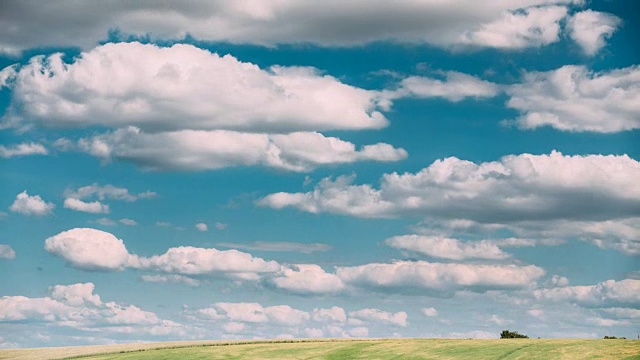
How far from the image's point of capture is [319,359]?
111 metres

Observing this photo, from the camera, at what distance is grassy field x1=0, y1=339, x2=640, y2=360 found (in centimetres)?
9550

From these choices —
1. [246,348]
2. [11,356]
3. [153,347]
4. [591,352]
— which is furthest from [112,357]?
[591,352]

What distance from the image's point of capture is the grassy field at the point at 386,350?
95.5m

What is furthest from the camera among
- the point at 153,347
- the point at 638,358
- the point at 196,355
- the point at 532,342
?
the point at 153,347

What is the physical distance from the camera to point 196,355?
12462 centimetres

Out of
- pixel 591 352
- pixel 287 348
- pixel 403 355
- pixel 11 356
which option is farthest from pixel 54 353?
pixel 591 352

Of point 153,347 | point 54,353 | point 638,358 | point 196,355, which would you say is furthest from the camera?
point 54,353

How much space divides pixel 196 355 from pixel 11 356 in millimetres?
56987

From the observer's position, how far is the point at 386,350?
113562 millimetres

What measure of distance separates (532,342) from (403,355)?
58.5 ft

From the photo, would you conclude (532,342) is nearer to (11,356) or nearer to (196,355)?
(196,355)

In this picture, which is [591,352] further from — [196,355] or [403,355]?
[196,355]

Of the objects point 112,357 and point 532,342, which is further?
point 112,357

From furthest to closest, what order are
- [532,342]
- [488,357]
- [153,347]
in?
1. [153,347]
2. [532,342]
3. [488,357]
